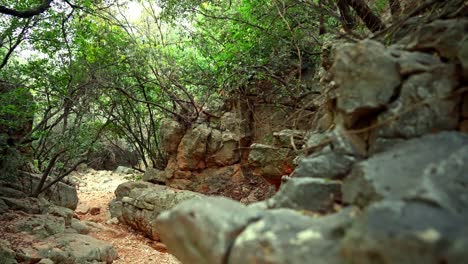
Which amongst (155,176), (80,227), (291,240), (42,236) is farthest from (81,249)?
(291,240)

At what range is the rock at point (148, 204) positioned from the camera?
31.9 feet

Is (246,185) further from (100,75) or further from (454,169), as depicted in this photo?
(454,169)

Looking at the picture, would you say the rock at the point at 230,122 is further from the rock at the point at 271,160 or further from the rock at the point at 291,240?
the rock at the point at 291,240

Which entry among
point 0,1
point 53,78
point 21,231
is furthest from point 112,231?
point 0,1

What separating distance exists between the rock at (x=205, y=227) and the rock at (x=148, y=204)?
23.3 ft

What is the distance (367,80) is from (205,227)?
1.68m

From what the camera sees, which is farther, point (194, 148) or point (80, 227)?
point (194, 148)

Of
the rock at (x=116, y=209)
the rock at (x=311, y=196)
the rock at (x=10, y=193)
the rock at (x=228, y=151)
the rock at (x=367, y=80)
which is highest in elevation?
the rock at (x=367, y=80)

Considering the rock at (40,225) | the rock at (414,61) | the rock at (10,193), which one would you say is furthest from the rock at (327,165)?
the rock at (10,193)

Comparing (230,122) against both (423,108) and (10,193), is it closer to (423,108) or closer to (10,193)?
(10,193)

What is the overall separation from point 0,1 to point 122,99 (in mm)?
4690

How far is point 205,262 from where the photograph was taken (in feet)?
7.04

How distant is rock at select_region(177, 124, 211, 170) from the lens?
10.7m

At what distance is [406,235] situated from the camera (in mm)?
1519
